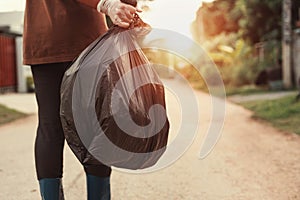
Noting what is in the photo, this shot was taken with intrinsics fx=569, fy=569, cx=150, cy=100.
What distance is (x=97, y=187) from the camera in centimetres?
241

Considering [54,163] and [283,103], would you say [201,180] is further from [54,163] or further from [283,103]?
[283,103]

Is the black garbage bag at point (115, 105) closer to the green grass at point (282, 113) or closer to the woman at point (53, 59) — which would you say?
the woman at point (53, 59)

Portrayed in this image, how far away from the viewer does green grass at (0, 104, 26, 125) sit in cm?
983

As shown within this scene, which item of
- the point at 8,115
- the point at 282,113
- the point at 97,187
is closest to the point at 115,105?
the point at 97,187

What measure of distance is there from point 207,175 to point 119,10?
94.8 inches

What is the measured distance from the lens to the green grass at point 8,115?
9828mm

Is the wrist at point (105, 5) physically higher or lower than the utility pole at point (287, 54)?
higher

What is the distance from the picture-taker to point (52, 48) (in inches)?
93.0

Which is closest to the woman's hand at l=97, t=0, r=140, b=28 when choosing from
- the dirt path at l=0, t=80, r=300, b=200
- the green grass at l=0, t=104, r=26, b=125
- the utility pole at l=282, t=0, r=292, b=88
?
the dirt path at l=0, t=80, r=300, b=200

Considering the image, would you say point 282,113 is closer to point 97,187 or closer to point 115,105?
point 97,187

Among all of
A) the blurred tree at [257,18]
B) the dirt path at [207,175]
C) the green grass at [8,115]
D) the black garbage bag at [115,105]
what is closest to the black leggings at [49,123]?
the black garbage bag at [115,105]

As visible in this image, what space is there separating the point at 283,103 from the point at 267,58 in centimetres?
855

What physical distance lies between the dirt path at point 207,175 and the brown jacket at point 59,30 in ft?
4.51

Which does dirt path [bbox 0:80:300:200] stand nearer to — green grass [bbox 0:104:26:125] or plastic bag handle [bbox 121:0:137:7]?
plastic bag handle [bbox 121:0:137:7]
